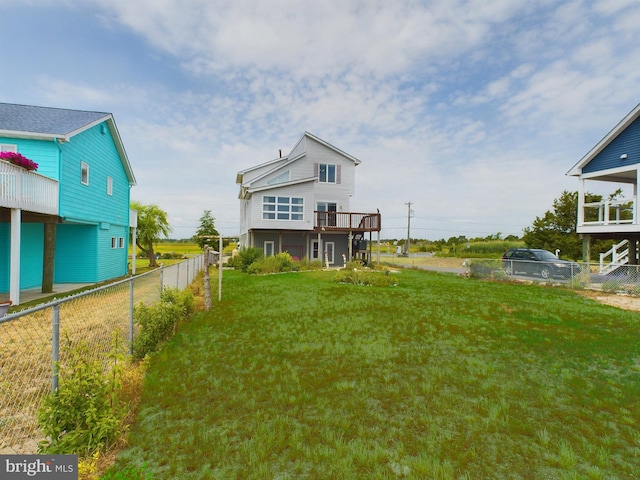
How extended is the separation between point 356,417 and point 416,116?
1808 cm

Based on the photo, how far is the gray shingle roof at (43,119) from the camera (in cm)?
1161

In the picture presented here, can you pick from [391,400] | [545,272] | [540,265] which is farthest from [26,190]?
[545,272]

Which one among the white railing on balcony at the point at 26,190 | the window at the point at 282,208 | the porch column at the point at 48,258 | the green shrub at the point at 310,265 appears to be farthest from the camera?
the window at the point at 282,208

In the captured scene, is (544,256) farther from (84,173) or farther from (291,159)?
(84,173)

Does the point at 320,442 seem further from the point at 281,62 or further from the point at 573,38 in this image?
the point at 573,38

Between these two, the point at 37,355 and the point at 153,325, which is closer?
the point at 37,355

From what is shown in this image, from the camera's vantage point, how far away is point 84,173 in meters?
13.8

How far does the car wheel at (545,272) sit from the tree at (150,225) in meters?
28.9

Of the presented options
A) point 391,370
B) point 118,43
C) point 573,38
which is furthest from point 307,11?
point 391,370

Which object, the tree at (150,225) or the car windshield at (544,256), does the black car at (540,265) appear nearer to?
the car windshield at (544,256)

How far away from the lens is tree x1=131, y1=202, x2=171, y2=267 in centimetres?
2753

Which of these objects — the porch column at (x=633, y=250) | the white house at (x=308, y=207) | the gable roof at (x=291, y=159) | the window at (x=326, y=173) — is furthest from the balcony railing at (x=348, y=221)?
the porch column at (x=633, y=250)

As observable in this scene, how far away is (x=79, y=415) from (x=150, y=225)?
28.2 meters

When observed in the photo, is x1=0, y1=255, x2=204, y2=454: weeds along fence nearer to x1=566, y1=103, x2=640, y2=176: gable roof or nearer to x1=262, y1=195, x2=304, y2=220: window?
x1=262, y1=195, x2=304, y2=220: window
